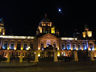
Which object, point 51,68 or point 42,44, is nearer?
point 51,68

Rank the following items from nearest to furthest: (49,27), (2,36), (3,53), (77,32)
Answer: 1. (3,53)
2. (2,36)
3. (49,27)
4. (77,32)

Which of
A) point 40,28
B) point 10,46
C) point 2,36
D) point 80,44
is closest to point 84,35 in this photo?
point 80,44

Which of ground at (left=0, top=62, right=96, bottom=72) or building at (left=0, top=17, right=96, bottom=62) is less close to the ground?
building at (left=0, top=17, right=96, bottom=62)

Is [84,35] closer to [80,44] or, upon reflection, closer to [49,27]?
[80,44]

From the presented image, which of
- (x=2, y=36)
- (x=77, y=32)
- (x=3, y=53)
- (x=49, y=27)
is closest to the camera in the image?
(x=3, y=53)

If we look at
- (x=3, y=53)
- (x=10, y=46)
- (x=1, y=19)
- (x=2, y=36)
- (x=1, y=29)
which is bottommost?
(x=3, y=53)

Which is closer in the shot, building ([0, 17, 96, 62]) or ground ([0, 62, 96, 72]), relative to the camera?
ground ([0, 62, 96, 72])

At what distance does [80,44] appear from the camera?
53.1m

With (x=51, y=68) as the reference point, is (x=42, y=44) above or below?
above

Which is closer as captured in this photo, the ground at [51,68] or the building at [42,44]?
the ground at [51,68]

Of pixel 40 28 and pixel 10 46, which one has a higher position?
pixel 40 28

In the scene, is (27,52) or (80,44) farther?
(80,44)

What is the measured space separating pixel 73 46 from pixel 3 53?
32.0 meters

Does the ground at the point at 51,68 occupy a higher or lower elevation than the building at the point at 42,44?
lower
